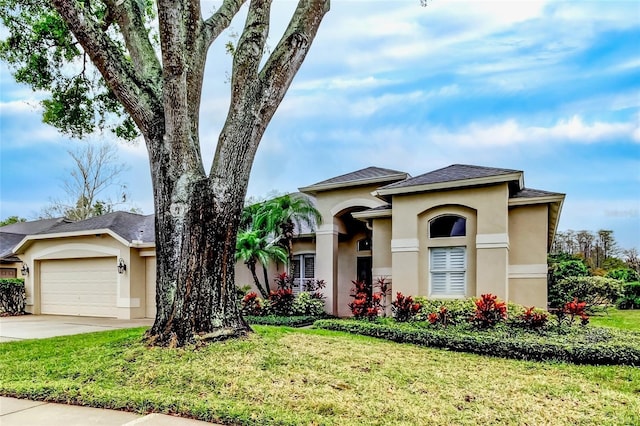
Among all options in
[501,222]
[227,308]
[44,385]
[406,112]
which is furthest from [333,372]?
[406,112]

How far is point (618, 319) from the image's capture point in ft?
47.9

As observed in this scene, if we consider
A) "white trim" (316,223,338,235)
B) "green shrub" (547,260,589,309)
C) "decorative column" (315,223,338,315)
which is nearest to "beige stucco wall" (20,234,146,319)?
"decorative column" (315,223,338,315)

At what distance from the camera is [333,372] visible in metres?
5.53

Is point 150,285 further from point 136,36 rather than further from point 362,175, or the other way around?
Result: point 136,36

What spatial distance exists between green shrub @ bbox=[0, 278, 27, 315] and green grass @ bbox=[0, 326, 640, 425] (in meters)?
11.9

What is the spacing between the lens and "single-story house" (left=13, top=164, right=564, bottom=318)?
1120 cm

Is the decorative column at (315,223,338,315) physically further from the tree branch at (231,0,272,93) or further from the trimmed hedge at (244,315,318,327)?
the tree branch at (231,0,272,93)

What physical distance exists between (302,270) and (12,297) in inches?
453

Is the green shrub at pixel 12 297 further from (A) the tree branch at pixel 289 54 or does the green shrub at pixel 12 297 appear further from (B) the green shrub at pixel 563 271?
(B) the green shrub at pixel 563 271

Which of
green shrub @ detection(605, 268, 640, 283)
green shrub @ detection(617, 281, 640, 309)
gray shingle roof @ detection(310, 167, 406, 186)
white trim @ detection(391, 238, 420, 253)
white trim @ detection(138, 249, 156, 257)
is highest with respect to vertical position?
gray shingle roof @ detection(310, 167, 406, 186)

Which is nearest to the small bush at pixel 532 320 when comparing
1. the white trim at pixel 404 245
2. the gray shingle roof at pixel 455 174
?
the white trim at pixel 404 245

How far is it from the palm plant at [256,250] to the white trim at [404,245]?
4.27 meters

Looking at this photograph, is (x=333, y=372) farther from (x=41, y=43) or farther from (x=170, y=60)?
(x=41, y=43)

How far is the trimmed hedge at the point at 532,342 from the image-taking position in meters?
7.34
